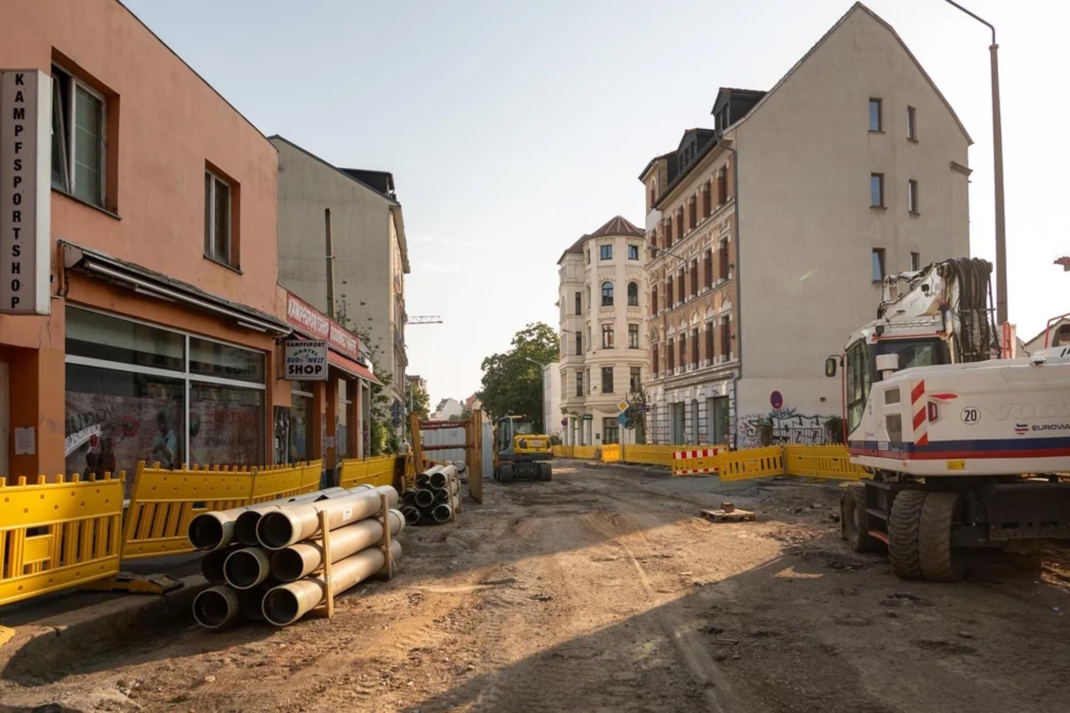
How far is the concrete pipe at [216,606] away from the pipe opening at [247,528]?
422mm

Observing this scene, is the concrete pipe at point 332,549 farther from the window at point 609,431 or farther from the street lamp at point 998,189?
the window at point 609,431

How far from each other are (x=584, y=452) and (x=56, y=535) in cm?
5663

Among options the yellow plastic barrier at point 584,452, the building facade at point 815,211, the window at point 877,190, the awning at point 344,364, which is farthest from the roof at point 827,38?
the yellow plastic barrier at point 584,452

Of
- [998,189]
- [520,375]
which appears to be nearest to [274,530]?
[998,189]

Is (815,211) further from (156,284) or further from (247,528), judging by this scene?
(247,528)

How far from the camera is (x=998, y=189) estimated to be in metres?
15.2

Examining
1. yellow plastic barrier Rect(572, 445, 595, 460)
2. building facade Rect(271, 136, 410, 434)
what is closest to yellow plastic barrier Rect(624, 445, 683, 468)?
yellow plastic barrier Rect(572, 445, 595, 460)

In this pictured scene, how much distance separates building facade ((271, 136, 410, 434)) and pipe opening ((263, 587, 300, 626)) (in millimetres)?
31184

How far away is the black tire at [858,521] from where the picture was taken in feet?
36.8

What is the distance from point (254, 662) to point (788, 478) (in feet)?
74.0

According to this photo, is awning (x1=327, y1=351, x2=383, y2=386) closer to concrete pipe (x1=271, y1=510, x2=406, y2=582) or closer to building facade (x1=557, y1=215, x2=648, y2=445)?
concrete pipe (x1=271, y1=510, x2=406, y2=582)

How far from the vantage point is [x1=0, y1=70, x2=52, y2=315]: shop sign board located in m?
7.53

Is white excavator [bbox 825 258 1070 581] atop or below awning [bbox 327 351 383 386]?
below

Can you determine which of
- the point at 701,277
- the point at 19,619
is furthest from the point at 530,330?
the point at 19,619
